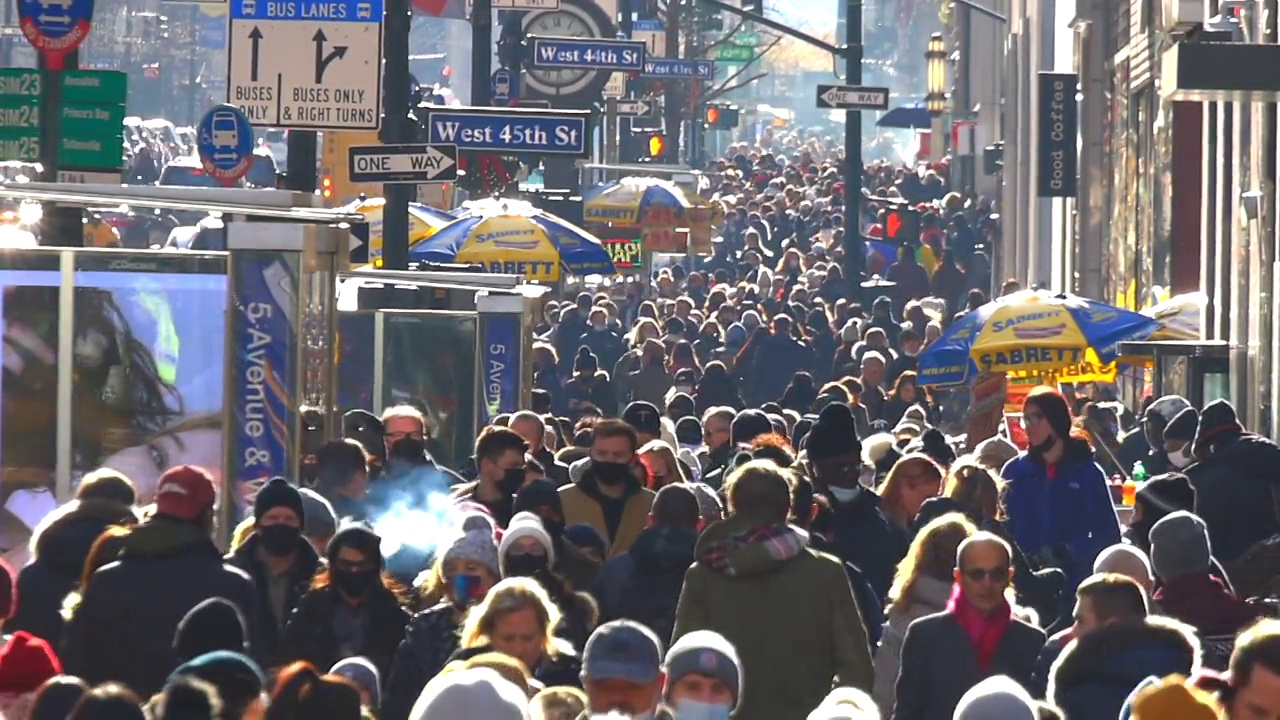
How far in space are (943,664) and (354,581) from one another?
1992 millimetres

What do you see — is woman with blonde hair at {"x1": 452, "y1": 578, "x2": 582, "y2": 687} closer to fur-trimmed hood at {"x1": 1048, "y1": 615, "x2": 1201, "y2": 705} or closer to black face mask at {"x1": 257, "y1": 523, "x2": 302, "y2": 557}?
fur-trimmed hood at {"x1": 1048, "y1": 615, "x2": 1201, "y2": 705}

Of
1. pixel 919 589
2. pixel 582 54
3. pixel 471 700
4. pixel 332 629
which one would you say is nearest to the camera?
pixel 471 700

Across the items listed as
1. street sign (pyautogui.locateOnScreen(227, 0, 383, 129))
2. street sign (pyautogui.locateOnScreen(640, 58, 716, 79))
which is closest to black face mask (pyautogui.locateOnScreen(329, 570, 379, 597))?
street sign (pyautogui.locateOnScreen(227, 0, 383, 129))

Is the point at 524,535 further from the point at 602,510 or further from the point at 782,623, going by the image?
the point at 602,510

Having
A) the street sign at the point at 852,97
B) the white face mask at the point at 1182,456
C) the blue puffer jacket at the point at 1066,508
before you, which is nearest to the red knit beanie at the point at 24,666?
the blue puffer jacket at the point at 1066,508

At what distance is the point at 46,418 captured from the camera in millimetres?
12836

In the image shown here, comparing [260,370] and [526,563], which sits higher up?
[260,370]

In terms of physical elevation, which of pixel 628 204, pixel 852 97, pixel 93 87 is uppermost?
pixel 852 97

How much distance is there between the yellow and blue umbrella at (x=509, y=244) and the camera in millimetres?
25219

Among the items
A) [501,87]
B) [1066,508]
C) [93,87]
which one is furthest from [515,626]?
[501,87]

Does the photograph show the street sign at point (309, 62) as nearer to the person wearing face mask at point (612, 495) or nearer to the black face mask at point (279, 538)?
the person wearing face mask at point (612, 495)

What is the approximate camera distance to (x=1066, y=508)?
12836mm

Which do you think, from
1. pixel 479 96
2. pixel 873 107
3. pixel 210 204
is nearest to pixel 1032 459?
pixel 210 204

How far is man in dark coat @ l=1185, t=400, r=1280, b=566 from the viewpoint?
1352cm
